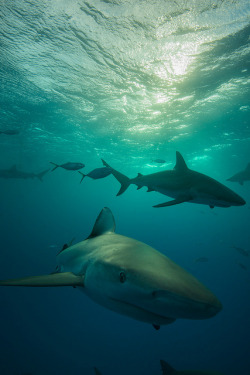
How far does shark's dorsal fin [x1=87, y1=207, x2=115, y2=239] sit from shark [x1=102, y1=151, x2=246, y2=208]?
62.2 inches

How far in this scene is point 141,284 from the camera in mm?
1447

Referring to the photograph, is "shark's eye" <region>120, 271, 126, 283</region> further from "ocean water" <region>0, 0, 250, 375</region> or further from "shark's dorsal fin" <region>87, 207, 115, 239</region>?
"ocean water" <region>0, 0, 250, 375</region>

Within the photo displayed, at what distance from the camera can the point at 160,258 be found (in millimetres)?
1914

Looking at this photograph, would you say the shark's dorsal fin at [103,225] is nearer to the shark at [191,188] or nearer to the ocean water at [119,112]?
the shark at [191,188]

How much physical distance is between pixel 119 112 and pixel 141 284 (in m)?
18.0

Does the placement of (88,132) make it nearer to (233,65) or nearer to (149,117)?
(149,117)

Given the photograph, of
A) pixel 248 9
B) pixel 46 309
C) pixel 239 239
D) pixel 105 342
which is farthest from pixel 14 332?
pixel 239 239

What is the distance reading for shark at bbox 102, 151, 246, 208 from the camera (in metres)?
4.41

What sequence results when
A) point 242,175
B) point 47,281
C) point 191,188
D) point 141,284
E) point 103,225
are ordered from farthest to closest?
point 242,175, point 191,188, point 103,225, point 47,281, point 141,284

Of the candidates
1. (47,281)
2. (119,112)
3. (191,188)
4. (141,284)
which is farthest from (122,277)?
(119,112)

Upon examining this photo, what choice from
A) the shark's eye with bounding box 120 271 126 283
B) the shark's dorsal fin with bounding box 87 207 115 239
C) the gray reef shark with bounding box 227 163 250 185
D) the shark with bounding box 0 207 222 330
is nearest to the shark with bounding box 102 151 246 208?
the shark's dorsal fin with bounding box 87 207 115 239

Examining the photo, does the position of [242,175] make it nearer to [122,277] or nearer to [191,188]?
[191,188]

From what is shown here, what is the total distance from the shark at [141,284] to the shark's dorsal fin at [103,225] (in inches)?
33.4

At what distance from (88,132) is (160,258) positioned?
2238cm
